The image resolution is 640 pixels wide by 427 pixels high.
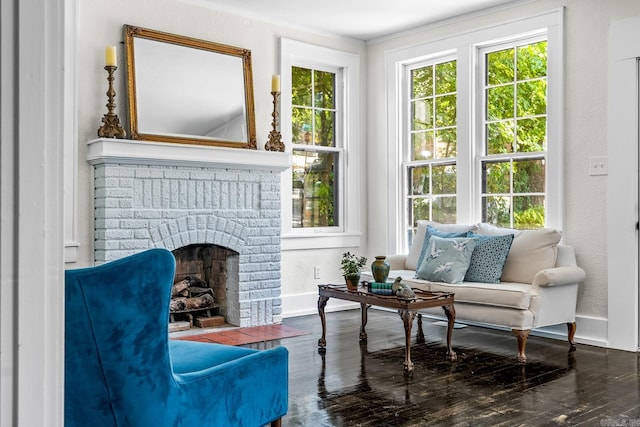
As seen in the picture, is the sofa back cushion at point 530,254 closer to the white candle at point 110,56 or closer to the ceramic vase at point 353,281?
the ceramic vase at point 353,281

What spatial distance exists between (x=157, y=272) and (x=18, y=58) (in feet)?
3.37

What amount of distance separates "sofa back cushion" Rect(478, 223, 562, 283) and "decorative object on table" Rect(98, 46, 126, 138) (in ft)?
10.0

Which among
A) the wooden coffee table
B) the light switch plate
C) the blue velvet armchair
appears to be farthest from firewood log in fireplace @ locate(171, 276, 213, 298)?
the light switch plate

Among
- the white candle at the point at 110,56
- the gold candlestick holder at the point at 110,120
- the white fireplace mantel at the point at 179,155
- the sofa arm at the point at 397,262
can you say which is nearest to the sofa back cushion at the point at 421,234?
the sofa arm at the point at 397,262

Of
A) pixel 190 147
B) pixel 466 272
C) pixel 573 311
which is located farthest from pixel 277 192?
pixel 573 311

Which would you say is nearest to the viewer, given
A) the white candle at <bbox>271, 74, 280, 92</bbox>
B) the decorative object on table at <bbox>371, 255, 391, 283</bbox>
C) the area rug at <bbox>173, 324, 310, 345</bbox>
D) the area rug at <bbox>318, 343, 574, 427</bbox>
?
the area rug at <bbox>318, 343, 574, 427</bbox>

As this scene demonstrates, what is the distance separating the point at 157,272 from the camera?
1.63 m

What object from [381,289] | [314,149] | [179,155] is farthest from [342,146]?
[381,289]

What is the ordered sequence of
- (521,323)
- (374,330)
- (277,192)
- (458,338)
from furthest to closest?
1. (277,192)
2. (374,330)
3. (458,338)
4. (521,323)

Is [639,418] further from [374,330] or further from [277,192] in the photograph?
[277,192]

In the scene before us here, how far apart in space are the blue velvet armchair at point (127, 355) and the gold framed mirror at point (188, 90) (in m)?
3.02

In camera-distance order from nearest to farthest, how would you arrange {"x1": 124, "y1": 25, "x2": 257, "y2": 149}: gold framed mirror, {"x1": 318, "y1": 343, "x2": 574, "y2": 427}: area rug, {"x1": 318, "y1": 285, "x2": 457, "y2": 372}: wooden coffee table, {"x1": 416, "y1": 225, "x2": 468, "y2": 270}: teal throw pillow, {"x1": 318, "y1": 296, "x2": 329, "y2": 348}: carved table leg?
{"x1": 318, "y1": 343, "x2": 574, "y2": 427}: area rug
{"x1": 318, "y1": 285, "x2": 457, "y2": 372}: wooden coffee table
{"x1": 318, "y1": 296, "x2": 329, "y2": 348}: carved table leg
{"x1": 124, "y1": 25, "x2": 257, "y2": 149}: gold framed mirror
{"x1": 416, "y1": 225, "x2": 468, "y2": 270}: teal throw pillow

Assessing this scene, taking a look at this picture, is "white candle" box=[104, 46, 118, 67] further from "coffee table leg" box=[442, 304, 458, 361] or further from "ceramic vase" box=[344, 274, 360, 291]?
"coffee table leg" box=[442, 304, 458, 361]

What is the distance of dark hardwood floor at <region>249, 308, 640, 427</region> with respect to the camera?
2.79 meters
